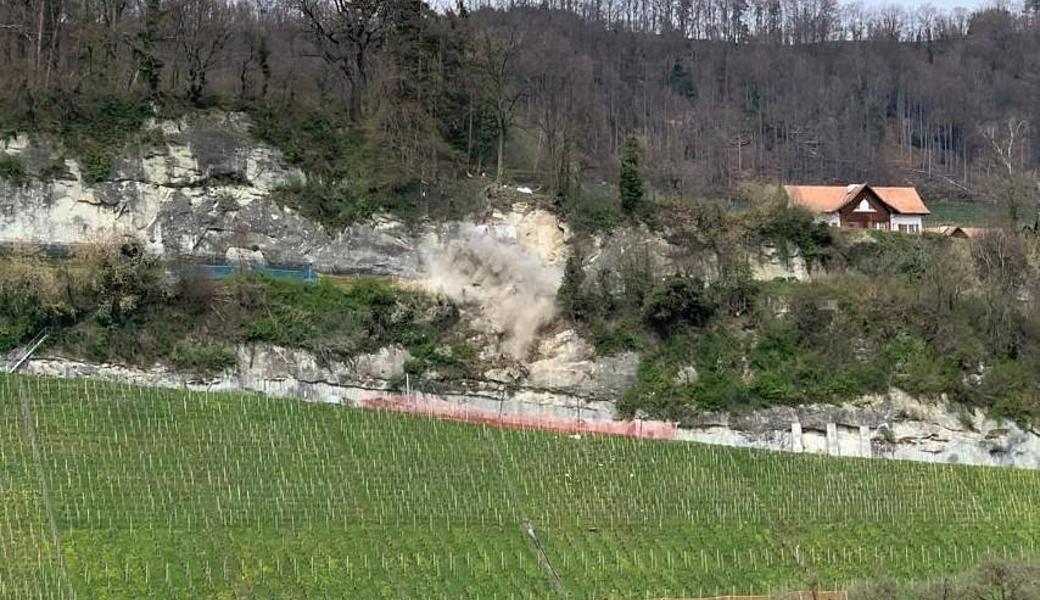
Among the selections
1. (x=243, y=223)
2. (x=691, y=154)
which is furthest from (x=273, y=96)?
(x=691, y=154)

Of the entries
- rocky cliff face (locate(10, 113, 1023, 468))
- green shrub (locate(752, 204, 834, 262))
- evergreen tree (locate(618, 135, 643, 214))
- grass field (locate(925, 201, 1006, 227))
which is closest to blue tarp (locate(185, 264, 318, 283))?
rocky cliff face (locate(10, 113, 1023, 468))

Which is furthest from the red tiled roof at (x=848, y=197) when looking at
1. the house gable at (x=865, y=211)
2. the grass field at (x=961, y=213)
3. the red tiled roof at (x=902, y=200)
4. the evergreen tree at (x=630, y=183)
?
the evergreen tree at (x=630, y=183)

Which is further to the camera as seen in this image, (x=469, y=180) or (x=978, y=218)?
(x=978, y=218)

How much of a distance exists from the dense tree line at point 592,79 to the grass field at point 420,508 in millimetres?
14540

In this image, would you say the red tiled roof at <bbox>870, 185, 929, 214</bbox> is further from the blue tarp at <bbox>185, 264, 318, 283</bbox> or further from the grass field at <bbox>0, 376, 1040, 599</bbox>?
the blue tarp at <bbox>185, 264, 318, 283</bbox>

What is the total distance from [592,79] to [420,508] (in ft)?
159

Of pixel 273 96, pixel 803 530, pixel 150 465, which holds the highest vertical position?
pixel 273 96

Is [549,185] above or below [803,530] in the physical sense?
above

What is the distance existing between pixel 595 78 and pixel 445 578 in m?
53.8

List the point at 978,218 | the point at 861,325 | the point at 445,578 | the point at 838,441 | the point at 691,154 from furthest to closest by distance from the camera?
the point at 691,154 < the point at 978,218 < the point at 861,325 < the point at 838,441 < the point at 445,578

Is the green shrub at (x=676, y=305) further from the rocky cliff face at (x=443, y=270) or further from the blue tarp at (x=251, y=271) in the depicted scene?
the blue tarp at (x=251, y=271)

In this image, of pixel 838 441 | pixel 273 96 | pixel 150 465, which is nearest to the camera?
pixel 150 465

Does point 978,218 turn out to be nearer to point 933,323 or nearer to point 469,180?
point 933,323

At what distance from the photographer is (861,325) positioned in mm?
49625
